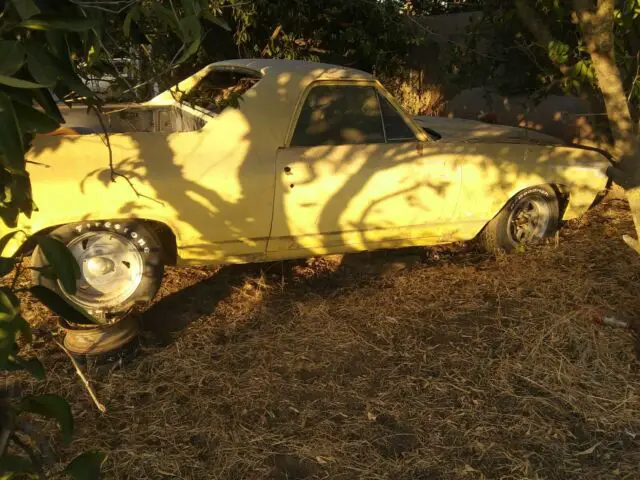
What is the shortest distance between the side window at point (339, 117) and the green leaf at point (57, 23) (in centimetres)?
279

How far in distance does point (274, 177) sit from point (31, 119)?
2.64m

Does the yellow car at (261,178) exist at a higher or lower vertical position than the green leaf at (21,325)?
lower

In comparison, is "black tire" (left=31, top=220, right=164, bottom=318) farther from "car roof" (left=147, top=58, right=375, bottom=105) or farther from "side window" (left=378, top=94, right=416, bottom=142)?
"side window" (left=378, top=94, right=416, bottom=142)

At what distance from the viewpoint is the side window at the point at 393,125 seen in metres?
4.47

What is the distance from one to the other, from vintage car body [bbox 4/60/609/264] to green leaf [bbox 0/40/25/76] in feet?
6.90

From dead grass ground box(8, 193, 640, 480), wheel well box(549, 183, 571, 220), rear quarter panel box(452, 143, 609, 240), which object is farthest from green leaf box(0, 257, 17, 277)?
wheel well box(549, 183, 571, 220)

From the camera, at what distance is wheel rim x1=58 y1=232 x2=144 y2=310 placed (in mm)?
3885

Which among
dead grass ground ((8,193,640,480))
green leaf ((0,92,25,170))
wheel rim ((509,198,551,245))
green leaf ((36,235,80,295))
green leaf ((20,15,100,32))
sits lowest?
dead grass ground ((8,193,640,480))

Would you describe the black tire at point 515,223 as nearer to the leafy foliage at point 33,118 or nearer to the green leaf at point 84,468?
the leafy foliage at point 33,118

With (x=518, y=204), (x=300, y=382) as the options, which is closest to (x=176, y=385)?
(x=300, y=382)

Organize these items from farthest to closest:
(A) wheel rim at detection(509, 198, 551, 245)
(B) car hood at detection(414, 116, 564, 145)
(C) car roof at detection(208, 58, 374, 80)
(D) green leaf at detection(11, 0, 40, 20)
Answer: (A) wheel rim at detection(509, 198, 551, 245)
(B) car hood at detection(414, 116, 564, 145)
(C) car roof at detection(208, 58, 374, 80)
(D) green leaf at detection(11, 0, 40, 20)

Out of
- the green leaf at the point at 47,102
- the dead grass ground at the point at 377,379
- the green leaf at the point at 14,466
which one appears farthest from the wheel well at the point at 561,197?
the green leaf at the point at 14,466

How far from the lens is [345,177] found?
4.25 metres

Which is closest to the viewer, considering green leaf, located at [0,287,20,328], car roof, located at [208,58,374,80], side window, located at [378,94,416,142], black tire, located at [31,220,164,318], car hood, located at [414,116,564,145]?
green leaf, located at [0,287,20,328]
